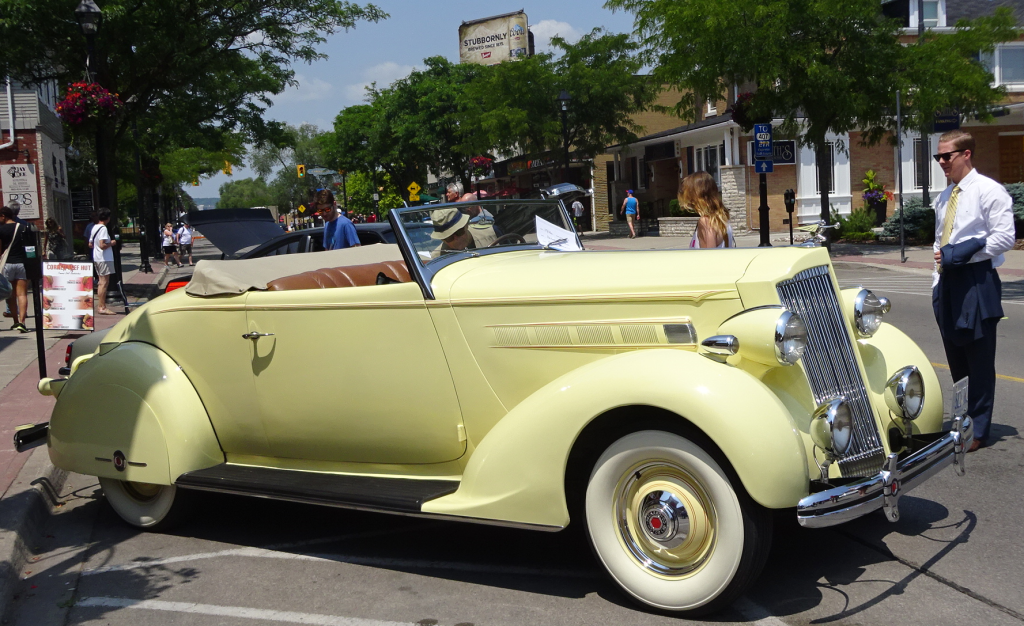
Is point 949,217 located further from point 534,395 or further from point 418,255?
point 418,255

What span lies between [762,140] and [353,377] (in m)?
16.8

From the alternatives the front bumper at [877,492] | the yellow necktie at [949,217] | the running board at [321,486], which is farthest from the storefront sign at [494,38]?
the front bumper at [877,492]

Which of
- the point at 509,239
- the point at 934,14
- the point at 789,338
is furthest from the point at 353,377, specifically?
the point at 934,14

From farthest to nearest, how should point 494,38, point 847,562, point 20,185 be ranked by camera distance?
point 494,38 < point 20,185 < point 847,562

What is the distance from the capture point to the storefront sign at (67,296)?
12.7 metres

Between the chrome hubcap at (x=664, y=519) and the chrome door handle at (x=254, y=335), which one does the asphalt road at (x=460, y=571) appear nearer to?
the chrome hubcap at (x=664, y=519)

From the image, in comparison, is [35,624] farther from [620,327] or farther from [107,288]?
[107,288]

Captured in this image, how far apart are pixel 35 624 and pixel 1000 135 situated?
39790 millimetres

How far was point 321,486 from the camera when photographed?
169 inches

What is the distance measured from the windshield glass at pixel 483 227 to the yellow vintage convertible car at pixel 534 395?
0.05 feet

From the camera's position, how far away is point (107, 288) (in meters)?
16.3

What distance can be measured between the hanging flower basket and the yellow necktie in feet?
48.4

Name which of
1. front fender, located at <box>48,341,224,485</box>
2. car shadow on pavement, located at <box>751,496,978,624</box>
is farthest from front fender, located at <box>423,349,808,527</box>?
front fender, located at <box>48,341,224,485</box>

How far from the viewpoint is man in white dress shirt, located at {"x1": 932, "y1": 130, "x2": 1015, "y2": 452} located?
17.1 ft
